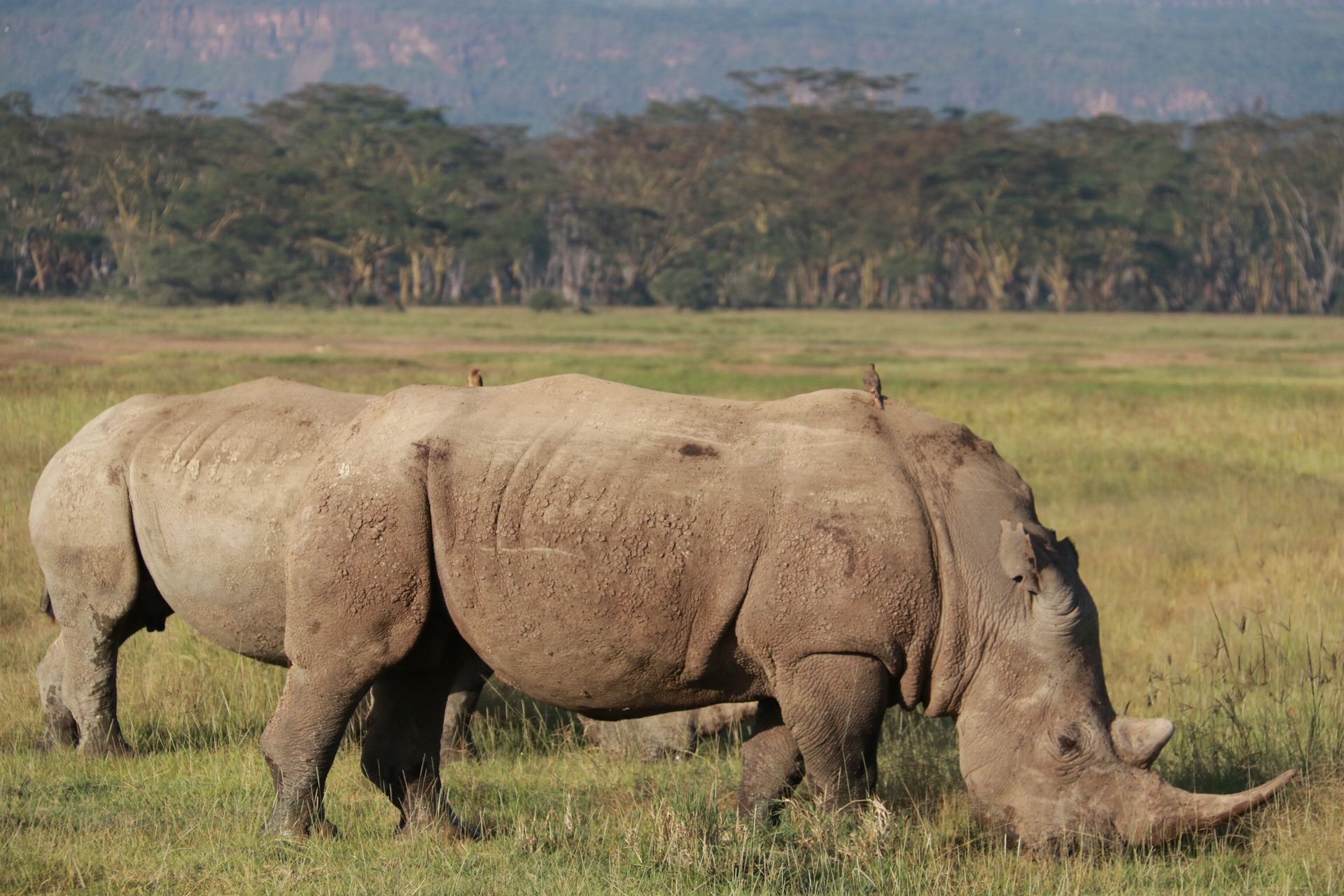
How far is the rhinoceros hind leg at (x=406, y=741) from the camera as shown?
491cm

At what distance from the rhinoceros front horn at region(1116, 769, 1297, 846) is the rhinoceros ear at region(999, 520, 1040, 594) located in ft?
2.16

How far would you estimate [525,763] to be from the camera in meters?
6.20

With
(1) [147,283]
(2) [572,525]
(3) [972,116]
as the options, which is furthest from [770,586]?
(3) [972,116]

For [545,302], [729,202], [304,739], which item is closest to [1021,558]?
[304,739]

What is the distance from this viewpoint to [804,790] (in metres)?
5.21

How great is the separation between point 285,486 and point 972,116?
80361 mm

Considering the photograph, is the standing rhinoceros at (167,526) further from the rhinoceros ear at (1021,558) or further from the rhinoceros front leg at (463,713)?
the rhinoceros ear at (1021,558)

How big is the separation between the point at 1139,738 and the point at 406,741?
7.62 ft

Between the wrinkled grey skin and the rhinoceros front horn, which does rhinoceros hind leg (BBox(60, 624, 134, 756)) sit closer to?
the wrinkled grey skin

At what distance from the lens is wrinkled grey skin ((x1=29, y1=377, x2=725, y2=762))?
5555 mm

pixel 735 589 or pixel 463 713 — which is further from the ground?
pixel 735 589

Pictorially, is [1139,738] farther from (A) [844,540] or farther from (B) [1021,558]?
(A) [844,540]

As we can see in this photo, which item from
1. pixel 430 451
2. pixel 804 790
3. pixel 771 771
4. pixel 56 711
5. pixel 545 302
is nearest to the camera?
pixel 430 451

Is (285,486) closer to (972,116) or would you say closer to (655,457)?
(655,457)
